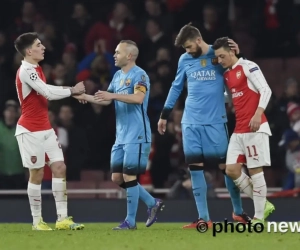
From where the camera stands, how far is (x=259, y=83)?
469 inches

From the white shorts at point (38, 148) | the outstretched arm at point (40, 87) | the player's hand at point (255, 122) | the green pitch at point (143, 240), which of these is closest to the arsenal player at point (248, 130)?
the player's hand at point (255, 122)

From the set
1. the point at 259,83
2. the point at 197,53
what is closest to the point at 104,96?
the point at 197,53

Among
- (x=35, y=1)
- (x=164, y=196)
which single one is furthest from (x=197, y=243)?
(x=35, y=1)

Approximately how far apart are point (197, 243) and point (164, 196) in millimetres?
6582

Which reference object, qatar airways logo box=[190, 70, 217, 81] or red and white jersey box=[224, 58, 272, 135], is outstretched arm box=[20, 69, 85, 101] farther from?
red and white jersey box=[224, 58, 272, 135]

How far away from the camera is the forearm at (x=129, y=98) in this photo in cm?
1189

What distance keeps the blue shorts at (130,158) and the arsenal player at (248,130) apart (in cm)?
97

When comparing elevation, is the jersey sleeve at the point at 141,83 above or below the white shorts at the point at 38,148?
above

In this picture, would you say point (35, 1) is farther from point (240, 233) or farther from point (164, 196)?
point (240, 233)

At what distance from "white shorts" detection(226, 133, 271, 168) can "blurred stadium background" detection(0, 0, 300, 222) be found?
3783 millimetres

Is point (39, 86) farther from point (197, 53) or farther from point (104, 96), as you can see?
point (197, 53)

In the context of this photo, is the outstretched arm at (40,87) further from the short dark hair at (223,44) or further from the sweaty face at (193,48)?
the short dark hair at (223,44)

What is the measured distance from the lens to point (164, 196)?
16.7 metres

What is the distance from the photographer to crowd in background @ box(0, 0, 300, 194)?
1680 centimetres
